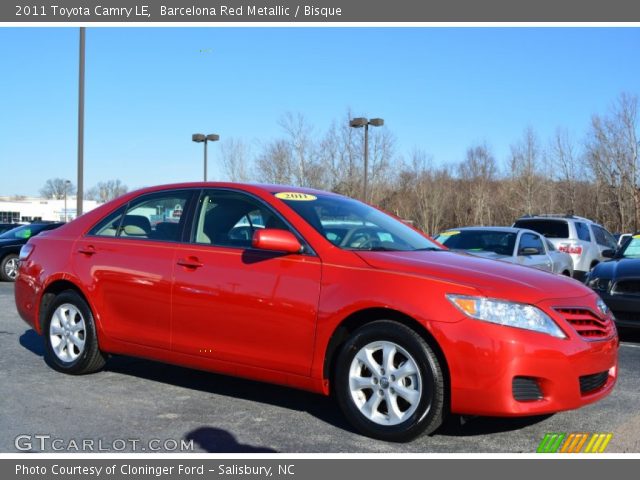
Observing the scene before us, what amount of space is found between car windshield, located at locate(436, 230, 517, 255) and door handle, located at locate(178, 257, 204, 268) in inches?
248

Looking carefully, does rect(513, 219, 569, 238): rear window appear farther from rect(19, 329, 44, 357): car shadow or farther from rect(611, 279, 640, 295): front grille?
rect(19, 329, 44, 357): car shadow

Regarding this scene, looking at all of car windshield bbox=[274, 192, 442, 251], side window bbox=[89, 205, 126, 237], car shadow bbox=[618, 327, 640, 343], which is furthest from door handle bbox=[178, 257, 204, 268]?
car shadow bbox=[618, 327, 640, 343]

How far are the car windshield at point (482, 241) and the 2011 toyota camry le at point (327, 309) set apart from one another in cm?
524

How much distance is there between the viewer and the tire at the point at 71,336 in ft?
18.5

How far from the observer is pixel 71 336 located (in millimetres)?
5758

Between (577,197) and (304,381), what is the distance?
4112 centimetres

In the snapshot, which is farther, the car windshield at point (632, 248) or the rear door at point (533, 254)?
the rear door at point (533, 254)

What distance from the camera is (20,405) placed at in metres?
4.86

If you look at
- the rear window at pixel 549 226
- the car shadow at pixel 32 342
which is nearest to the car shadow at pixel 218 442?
the car shadow at pixel 32 342

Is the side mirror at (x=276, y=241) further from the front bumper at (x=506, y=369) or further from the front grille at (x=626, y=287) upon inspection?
the front grille at (x=626, y=287)

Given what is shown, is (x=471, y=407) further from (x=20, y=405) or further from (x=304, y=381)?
(x=20, y=405)

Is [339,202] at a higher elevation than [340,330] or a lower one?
higher
